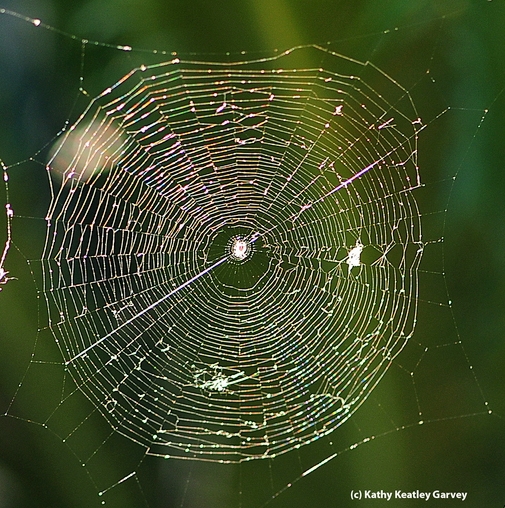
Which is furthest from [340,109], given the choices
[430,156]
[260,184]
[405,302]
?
[405,302]

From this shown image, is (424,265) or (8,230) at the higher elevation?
(8,230)

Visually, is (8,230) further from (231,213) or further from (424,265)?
(424,265)

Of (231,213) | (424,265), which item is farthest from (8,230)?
(424,265)

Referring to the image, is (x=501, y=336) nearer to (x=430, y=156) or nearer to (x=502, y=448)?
(x=502, y=448)
